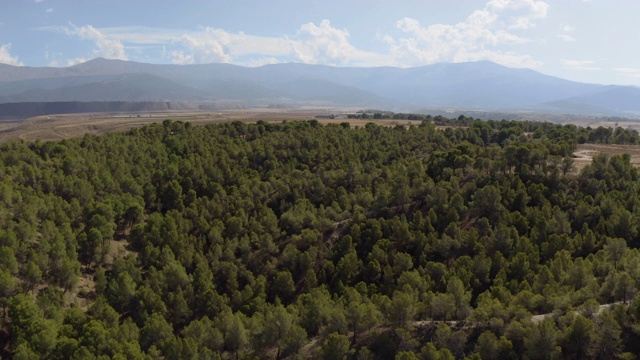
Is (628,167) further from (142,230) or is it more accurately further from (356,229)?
(142,230)

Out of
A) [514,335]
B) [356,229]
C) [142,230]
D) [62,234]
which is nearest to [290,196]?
[356,229]

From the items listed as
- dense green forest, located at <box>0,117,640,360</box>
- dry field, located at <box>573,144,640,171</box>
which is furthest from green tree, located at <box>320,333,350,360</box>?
→ dry field, located at <box>573,144,640,171</box>

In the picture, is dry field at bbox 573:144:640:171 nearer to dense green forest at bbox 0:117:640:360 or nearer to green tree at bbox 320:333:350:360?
dense green forest at bbox 0:117:640:360

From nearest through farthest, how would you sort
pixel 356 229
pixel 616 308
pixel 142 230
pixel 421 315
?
pixel 616 308 < pixel 421 315 < pixel 356 229 < pixel 142 230

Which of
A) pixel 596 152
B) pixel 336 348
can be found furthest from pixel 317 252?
pixel 596 152

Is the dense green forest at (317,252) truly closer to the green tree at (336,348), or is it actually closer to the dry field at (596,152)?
the green tree at (336,348)

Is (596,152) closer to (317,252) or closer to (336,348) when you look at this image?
(317,252)
